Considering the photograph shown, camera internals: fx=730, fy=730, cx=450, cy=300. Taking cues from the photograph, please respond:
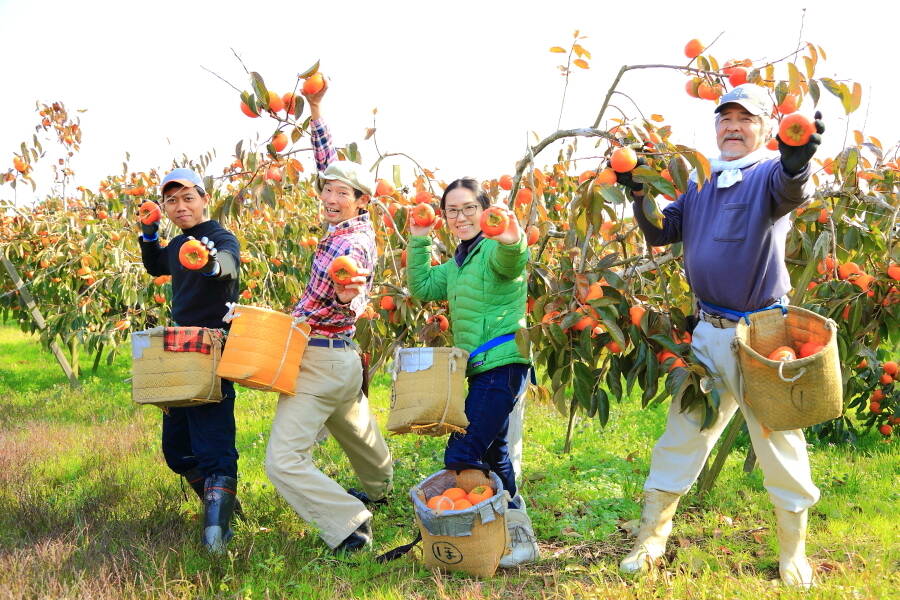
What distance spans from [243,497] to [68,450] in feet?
5.12

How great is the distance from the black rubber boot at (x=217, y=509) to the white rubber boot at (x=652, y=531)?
1509 mm

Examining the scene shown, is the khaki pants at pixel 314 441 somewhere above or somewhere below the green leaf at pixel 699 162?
below

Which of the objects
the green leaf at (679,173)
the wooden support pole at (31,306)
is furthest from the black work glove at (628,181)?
the wooden support pole at (31,306)

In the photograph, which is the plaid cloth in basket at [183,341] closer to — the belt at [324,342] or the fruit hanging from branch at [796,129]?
the belt at [324,342]

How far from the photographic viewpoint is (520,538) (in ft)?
9.13

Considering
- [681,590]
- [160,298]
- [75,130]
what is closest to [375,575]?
[681,590]

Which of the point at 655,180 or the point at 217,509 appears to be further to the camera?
the point at 217,509

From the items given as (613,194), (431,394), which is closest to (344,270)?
(431,394)

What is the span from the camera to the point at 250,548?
8.84ft

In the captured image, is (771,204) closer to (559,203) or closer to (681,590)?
(681,590)

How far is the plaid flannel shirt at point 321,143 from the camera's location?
2.85m

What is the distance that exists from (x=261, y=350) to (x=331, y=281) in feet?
1.13

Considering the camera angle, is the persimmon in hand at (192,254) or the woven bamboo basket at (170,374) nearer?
the persimmon in hand at (192,254)

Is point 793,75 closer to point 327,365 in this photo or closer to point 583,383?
point 583,383
